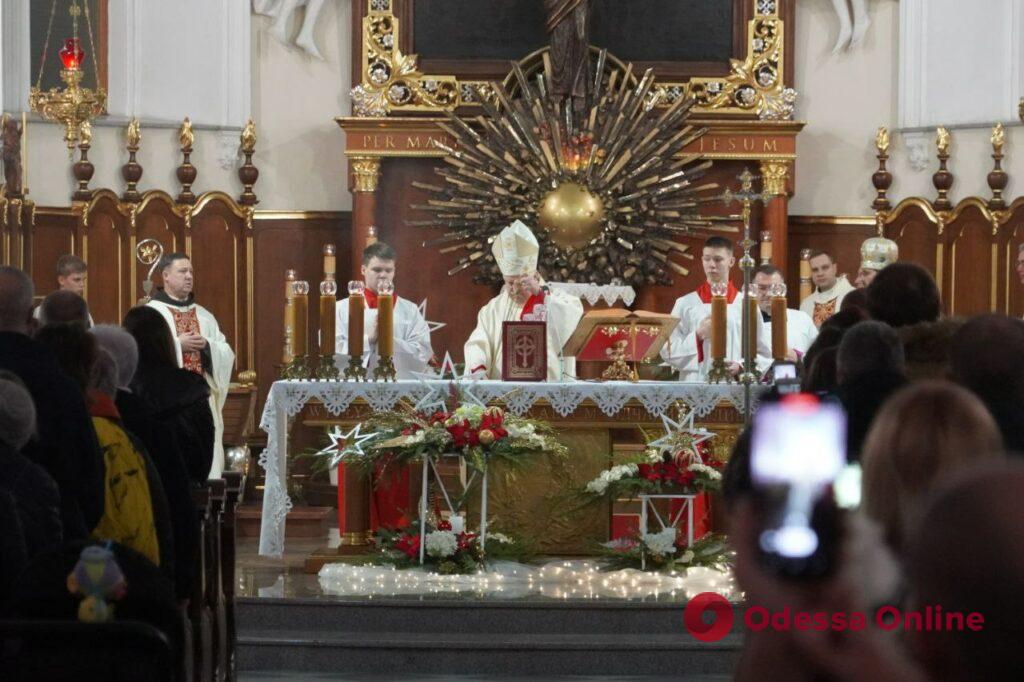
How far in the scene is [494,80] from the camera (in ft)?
44.8

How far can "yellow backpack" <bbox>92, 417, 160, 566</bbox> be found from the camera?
510 centimetres

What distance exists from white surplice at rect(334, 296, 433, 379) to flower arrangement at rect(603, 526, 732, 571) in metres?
1.74

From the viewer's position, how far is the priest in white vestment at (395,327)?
10.4 meters

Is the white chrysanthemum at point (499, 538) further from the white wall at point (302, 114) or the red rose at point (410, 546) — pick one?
the white wall at point (302, 114)

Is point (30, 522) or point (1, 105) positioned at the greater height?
point (1, 105)

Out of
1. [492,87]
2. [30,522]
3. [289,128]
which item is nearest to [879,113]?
[492,87]

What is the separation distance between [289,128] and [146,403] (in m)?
8.26

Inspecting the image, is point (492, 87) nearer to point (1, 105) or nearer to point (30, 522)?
point (1, 105)

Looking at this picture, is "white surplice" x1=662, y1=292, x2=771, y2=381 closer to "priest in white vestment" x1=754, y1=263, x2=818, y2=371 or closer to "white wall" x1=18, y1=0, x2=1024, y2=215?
Result: "priest in white vestment" x1=754, y1=263, x2=818, y2=371

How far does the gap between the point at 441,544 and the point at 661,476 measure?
117 centimetres

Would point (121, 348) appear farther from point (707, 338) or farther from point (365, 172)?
point (365, 172)

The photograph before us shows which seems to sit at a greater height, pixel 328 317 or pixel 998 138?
pixel 998 138

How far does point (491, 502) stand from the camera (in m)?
9.49

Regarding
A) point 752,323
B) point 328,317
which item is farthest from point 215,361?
point 752,323
